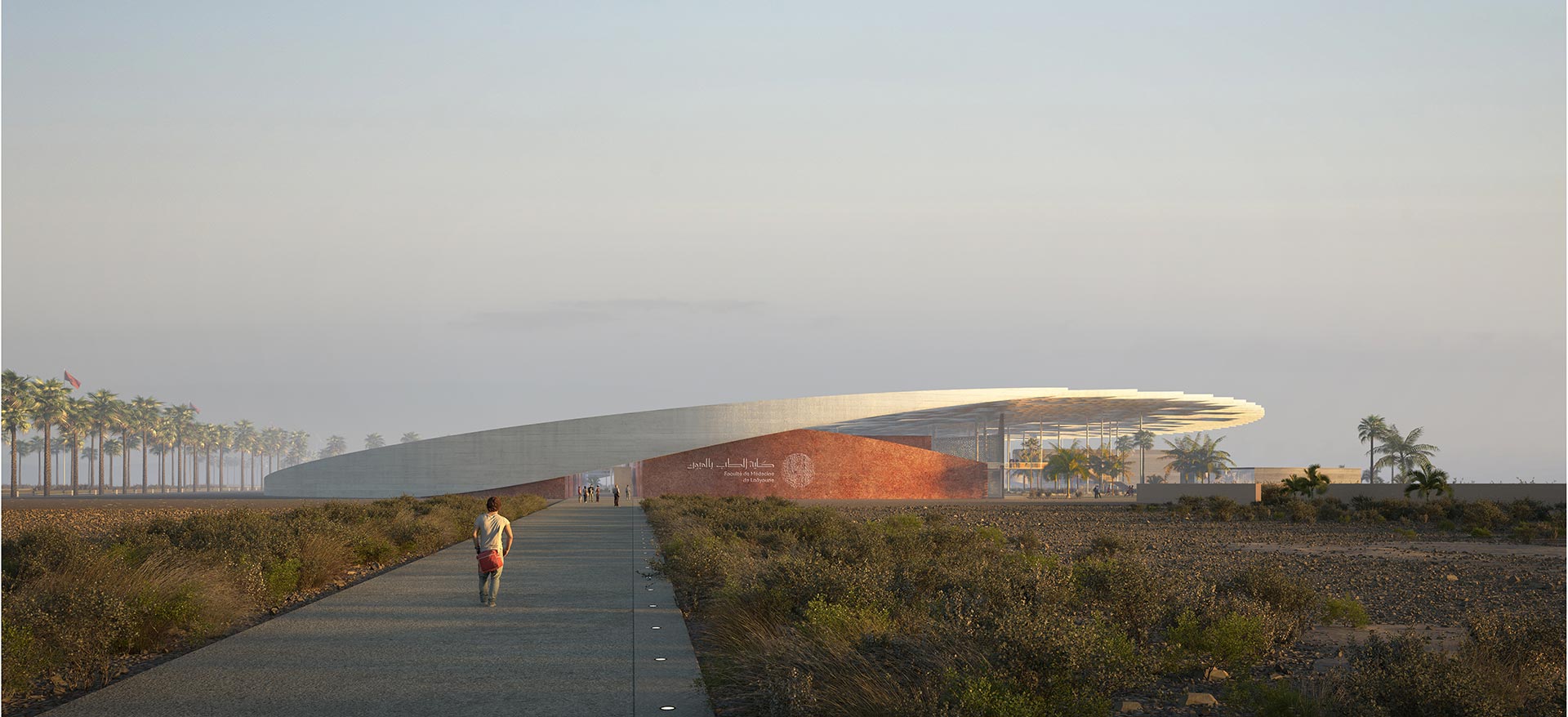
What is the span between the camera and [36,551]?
1298 centimetres

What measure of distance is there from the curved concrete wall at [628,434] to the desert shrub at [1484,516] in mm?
31361

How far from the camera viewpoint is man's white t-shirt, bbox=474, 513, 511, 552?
12609mm

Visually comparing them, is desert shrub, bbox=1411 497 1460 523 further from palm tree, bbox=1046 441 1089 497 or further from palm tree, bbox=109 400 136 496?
palm tree, bbox=109 400 136 496

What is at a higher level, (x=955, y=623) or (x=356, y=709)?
(x=955, y=623)

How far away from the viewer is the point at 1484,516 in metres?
36.7

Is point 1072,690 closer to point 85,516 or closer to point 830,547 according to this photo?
point 830,547

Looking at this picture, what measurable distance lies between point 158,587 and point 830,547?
23.2ft

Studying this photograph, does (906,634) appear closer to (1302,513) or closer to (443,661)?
(443,661)

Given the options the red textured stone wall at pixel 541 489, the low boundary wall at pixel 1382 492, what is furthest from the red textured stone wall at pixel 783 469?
the low boundary wall at pixel 1382 492

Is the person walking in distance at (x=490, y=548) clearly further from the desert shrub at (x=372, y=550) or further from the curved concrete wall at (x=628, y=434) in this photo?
the curved concrete wall at (x=628, y=434)

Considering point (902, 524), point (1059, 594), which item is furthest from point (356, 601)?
point (902, 524)

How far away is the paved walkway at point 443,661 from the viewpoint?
23.6 ft

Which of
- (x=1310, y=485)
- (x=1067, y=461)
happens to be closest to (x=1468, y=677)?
(x=1310, y=485)

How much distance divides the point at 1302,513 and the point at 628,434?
4036cm
